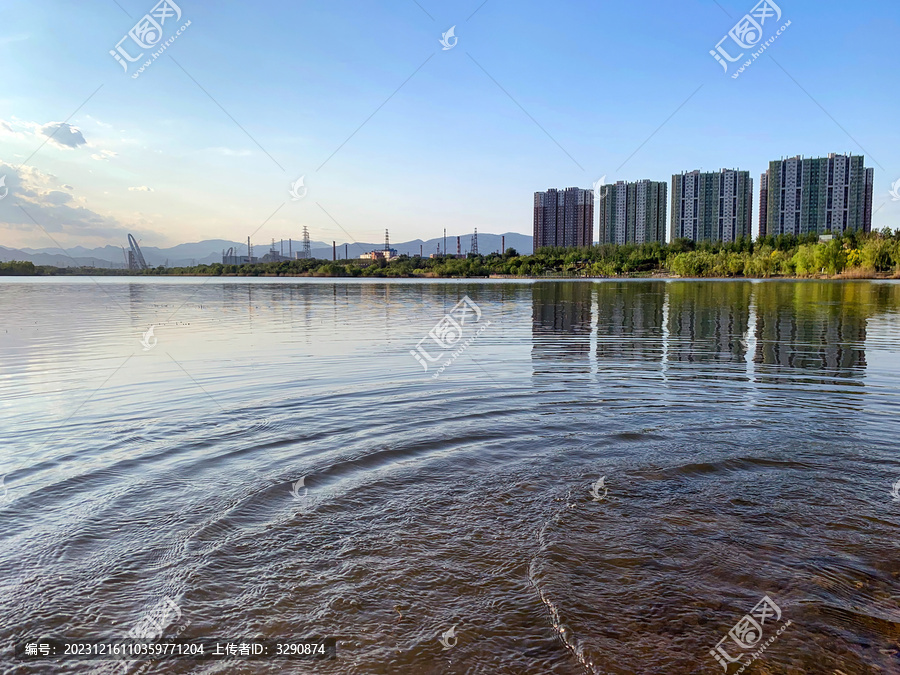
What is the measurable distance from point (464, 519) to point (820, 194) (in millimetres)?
230498

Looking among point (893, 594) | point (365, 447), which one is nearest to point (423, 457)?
point (365, 447)

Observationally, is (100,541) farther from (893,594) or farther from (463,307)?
(463,307)

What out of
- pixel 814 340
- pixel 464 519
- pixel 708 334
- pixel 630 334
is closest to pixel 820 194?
pixel 708 334

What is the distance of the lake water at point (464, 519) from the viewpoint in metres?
4.01

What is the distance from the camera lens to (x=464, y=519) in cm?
572

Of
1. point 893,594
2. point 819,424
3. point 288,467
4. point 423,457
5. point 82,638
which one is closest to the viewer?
point 82,638

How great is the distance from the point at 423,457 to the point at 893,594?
5193 millimetres

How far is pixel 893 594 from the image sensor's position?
444 centimetres

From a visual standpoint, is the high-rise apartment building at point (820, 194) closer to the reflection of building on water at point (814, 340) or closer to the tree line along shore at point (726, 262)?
the tree line along shore at point (726, 262)

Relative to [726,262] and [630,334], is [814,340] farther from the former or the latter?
[726,262]

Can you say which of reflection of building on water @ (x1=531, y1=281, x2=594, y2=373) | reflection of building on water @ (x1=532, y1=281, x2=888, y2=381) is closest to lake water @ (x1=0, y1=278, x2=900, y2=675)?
reflection of building on water @ (x1=532, y1=281, x2=888, y2=381)

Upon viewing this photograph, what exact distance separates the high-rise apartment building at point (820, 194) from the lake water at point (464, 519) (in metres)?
215

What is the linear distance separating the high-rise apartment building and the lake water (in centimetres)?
21467

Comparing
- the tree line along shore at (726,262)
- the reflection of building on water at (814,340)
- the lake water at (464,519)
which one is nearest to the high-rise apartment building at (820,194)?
the tree line along shore at (726,262)
